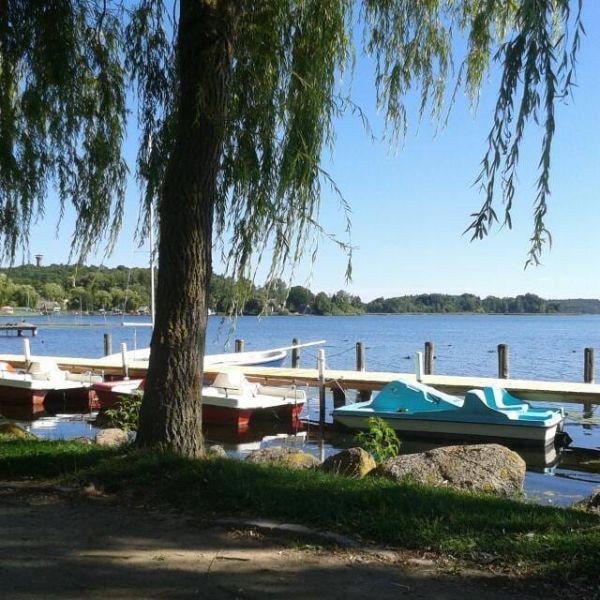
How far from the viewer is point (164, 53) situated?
26.9 feet

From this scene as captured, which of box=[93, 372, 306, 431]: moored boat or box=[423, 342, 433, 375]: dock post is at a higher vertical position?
box=[423, 342, 433, 375]: dock post

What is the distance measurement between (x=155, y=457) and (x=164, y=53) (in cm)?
431

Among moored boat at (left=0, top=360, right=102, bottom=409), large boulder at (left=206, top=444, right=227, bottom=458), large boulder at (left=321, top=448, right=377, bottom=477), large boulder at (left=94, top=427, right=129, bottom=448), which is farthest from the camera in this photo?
moored boat at (left=0, top=360, right=102, bottom=409)

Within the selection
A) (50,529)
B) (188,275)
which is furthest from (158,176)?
(50,529)

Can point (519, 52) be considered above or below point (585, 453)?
above

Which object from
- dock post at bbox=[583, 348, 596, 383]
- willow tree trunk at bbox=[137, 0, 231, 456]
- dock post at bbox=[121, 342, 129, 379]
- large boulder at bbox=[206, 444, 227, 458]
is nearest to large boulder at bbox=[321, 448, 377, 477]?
large boulder at bbox=[206, 444, 227, 458]

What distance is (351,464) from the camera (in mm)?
8500

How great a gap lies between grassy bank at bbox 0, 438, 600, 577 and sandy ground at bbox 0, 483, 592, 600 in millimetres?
275

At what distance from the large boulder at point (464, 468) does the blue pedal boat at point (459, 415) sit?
6.30 m

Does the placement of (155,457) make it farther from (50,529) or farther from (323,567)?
(323,567)

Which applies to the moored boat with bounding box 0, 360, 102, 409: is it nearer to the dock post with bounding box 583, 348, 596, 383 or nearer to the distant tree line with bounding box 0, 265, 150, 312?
the distant tree line with bounding box 0, 265, 150, 312

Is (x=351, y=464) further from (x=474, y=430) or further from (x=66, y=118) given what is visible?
(x=474, y=430)

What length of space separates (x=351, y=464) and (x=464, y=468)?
1.29 metres

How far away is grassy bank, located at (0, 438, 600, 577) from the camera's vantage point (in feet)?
15.1
